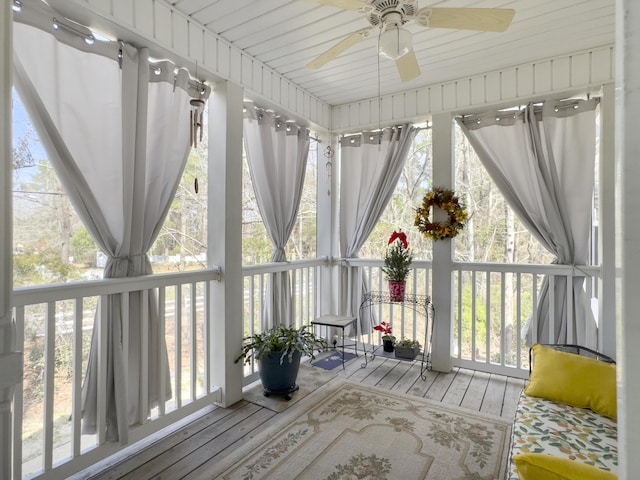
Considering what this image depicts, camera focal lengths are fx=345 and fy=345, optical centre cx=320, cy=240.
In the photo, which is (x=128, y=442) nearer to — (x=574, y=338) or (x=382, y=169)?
(x=382, y=169)

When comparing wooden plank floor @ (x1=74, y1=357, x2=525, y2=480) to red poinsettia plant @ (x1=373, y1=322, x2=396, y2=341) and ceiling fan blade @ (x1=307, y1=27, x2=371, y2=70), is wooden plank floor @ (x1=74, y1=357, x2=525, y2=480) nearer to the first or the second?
red poinsettia plant @ (x1=373, y1=322, x2=396, y2=341)

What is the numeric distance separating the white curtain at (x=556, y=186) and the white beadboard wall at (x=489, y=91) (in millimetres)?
151

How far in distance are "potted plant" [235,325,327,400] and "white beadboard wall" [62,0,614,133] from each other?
81.4 inches

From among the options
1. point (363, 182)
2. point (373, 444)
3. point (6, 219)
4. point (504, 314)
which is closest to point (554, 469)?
point (373, 444)

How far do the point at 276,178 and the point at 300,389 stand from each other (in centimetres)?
191

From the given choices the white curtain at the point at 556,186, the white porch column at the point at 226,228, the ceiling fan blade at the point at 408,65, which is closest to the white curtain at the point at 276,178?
the white porch column at the point at 226,228

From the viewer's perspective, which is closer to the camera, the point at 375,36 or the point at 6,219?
the point at 6,219

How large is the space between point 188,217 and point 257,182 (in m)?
0.70

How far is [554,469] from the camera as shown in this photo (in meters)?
0.91

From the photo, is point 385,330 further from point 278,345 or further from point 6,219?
point 6,219

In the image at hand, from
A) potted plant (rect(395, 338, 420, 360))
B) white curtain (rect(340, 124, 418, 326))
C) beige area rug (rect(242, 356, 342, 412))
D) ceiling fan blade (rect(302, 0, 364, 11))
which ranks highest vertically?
ceiling fan blade (rect(302, 0, 364, 11))

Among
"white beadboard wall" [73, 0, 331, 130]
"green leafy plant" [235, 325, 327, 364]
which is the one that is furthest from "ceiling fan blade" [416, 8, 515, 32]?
"green leafy plant" [235, 325, 327, 364]

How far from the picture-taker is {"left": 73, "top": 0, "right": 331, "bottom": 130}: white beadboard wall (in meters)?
2.00

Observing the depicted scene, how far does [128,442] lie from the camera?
206 centimetres
